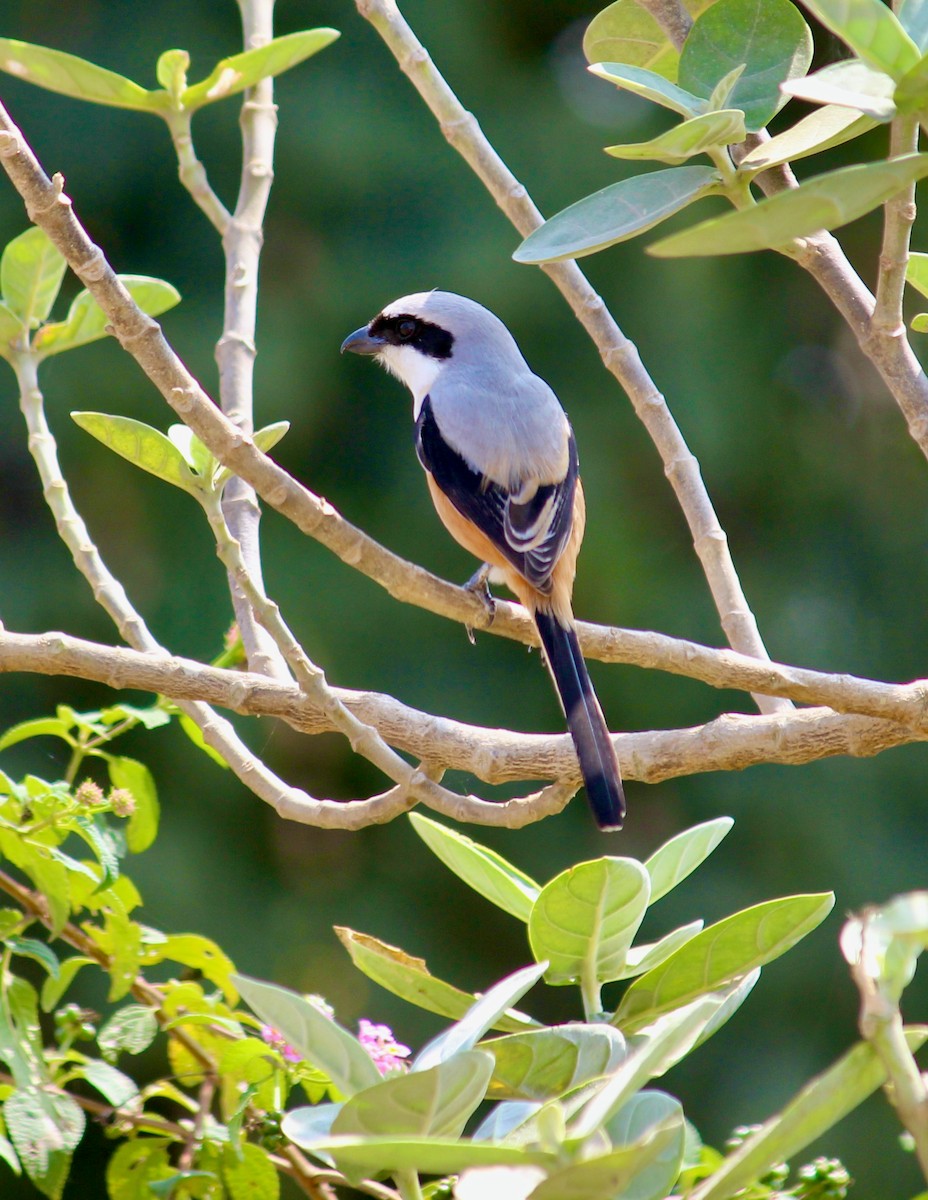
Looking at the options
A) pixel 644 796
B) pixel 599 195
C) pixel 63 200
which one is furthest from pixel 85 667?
pixel 644 796

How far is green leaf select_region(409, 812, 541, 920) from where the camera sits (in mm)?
1143

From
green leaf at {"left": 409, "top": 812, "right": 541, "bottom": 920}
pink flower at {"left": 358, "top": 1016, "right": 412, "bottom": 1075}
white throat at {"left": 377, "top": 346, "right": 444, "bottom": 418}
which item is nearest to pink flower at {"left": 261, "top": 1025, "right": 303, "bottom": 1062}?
pink flower at {"left": 358, "top": 1016, "right": 412, "bottom": 1075}

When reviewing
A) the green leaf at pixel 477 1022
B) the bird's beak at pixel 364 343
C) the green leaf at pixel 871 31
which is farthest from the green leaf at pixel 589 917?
the bird's beak at pixel 364 343

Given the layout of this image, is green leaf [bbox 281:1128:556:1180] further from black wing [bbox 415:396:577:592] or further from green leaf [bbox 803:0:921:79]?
black wing [bbox 415:396:577:592]

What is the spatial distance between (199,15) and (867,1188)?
3999mm

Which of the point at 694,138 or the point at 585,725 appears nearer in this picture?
the point at 694,138

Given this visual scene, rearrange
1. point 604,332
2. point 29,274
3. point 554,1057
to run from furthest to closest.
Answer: point 604,332 < point 29,274 < point 554,1057

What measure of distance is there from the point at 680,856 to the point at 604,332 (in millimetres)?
861

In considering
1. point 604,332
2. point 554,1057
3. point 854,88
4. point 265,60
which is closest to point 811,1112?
point 554,1057

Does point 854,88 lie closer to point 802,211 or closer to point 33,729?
point 802,211

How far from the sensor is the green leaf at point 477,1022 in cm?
84

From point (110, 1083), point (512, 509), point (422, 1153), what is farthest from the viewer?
point (512, 509)

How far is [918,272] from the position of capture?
1.35 meters

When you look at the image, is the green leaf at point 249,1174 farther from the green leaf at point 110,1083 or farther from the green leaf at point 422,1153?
the green leaf at point 422,1153
